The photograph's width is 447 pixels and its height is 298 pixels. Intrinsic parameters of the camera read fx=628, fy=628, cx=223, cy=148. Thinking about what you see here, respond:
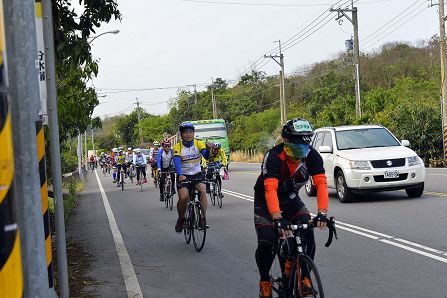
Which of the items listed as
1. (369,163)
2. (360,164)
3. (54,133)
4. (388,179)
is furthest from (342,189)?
(54,133)

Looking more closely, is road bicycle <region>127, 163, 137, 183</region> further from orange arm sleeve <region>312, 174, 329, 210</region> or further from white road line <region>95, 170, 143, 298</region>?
orange arm sleeve <region>312, 174, 329, 210</region>

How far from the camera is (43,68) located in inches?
201

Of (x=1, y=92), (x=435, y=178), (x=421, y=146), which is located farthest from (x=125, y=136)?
(x=1, y=92)

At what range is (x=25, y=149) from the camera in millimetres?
2871

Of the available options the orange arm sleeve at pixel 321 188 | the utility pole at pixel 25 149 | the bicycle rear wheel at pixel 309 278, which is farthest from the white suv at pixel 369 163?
the utility pole at pixel 25 149

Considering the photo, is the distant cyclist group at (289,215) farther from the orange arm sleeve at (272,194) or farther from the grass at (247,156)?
the grass at (247,156)

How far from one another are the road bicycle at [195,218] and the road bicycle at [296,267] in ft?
13.2

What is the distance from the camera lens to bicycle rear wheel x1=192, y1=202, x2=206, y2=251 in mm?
9352

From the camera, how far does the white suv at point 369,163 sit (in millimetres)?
13789

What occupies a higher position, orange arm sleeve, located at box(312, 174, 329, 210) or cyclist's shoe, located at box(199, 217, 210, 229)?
orange arm sleeve, located at box(312, 174, 329, 210)

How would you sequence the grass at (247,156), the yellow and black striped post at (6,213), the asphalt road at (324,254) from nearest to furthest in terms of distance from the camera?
the yellow and black striped post at (6,213) → the asphalt road at (324,254) → the grass at (247,156)

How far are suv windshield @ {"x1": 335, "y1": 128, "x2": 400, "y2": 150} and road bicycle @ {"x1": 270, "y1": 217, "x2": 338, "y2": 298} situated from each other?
10.1 meters

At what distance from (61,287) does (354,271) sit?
3.66 metres

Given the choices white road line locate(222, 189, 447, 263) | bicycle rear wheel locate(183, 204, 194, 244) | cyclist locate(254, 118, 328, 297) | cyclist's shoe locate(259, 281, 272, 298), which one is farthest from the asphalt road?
cyclist locate(254, 118, 328, 297)
